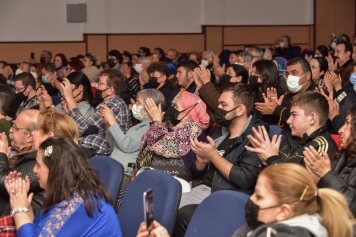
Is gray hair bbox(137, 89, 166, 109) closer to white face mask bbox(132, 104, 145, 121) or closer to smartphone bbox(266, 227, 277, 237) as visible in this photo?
white face mask bbox(132, 104, 145, 121)

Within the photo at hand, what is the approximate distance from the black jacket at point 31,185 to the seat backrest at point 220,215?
39.4 inches

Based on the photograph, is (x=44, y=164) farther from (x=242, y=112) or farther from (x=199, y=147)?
(x=242, y=112)

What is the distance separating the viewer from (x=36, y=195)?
3627 mm

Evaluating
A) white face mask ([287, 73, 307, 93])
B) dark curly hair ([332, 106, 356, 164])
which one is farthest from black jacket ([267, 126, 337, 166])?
white face mask ([287, 73, 307, 93])

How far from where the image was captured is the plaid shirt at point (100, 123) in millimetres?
5508

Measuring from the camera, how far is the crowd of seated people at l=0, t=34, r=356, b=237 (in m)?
2.48

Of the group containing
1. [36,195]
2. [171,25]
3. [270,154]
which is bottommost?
[36,195]

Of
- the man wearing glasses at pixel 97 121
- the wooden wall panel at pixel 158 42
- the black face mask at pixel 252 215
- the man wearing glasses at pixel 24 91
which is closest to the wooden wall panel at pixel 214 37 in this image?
the wooden wall panel at pixel 158 42

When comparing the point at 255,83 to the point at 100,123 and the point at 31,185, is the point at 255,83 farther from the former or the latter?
the point at 31,185

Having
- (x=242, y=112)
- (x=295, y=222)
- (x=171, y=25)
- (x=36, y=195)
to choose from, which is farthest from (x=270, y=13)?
(x=295, y=222)

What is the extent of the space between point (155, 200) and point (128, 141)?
1.75 meters

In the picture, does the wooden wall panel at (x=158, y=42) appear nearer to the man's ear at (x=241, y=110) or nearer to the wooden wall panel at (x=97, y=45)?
the wooden wall panel at (x=97, y=45)

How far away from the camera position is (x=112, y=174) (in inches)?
151

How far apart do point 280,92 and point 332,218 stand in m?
3.34
